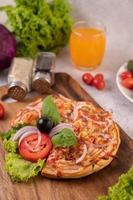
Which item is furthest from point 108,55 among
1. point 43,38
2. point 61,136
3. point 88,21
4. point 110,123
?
point 61,136

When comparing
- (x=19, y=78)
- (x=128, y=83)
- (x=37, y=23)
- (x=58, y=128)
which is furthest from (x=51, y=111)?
(x=37, y=23)

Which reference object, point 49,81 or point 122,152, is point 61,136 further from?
point 49,81

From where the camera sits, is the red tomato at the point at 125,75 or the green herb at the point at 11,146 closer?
the green herb at the point at 11,146

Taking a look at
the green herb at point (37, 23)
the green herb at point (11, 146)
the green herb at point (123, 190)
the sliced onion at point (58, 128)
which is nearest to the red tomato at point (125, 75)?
the green herb at point (37, 23)

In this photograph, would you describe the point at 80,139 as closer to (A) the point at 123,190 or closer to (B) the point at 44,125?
(B) the point at 44,125

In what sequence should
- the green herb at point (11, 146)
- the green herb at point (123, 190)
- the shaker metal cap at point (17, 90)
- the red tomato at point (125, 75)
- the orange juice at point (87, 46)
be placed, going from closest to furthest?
the green herb at point (123, 190), the green herb at point (11, 146), the shaker metal cap at point (17, 90), the red tomato at point (125, 75), the orange juice at point (87, 46)

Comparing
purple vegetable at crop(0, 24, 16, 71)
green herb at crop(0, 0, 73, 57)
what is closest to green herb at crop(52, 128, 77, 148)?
purple vegetable at crop(0, 24, 16, 71)

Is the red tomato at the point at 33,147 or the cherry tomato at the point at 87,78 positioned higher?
the red tomato at the point at 33,147

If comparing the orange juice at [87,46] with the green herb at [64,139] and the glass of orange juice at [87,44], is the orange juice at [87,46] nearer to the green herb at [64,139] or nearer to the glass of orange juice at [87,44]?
the glass of orange juice at [87,44]

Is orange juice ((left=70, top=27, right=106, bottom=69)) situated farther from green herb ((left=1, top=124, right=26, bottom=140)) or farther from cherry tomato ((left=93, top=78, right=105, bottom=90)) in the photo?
green herb ((left=1, top=124, right=26, bottom=140))
